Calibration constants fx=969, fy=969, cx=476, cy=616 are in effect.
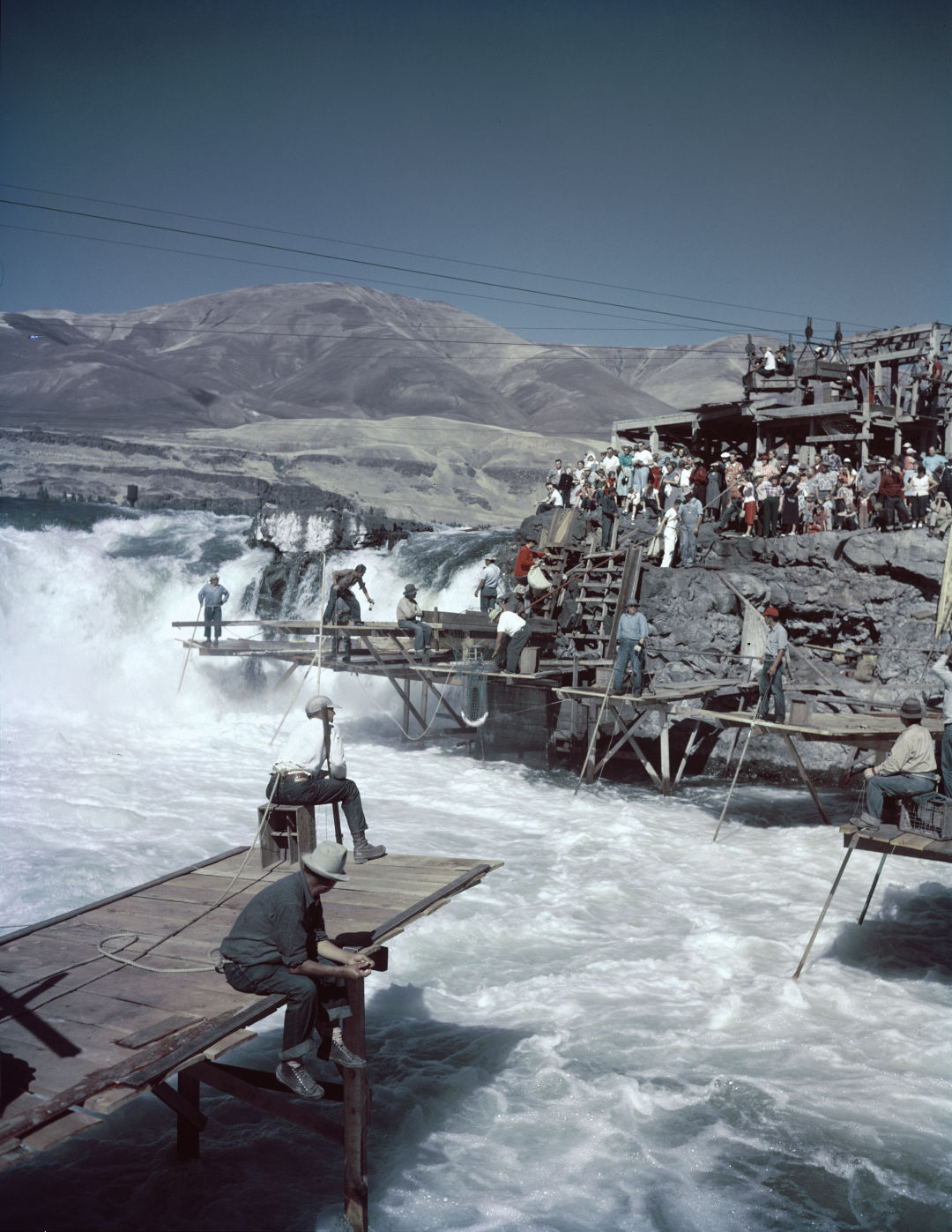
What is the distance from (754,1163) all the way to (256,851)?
15.7 feet

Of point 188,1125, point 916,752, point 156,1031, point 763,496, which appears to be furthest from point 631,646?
point 156,1031

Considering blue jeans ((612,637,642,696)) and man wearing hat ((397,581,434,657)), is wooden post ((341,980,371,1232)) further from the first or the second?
man wearing hat ((397,581,434,657))

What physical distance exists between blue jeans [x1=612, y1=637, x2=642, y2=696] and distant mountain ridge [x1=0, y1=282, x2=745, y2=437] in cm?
8091

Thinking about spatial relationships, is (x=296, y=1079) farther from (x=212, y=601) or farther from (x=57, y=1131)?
(x=212, y=601)

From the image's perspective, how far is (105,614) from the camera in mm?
30969

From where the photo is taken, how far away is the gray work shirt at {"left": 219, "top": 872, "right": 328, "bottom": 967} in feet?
18.8

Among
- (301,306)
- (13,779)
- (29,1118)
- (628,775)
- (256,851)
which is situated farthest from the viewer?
(301,306)

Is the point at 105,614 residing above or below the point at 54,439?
below

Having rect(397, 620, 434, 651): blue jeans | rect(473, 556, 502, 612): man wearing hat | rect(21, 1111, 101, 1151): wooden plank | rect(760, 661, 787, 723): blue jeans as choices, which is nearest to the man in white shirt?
rect(397, 620, 434, 651): blue jeans

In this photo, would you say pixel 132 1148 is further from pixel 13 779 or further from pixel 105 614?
pixel 105 614

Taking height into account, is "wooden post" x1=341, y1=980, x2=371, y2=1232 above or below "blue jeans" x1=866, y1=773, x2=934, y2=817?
below

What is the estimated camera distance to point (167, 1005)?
5.77 meters

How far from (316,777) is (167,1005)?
2.48 m

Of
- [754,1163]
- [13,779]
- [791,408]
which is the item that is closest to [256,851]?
[754,1163]
